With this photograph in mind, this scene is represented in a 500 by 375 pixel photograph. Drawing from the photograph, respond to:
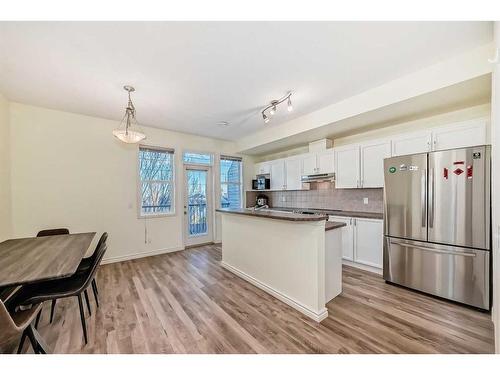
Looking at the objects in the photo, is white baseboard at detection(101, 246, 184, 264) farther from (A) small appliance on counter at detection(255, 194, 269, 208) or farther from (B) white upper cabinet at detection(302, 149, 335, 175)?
(B) white upper cabinet at detection(302, 149, 335, 175)

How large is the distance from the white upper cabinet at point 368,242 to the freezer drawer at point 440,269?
8.9 inches

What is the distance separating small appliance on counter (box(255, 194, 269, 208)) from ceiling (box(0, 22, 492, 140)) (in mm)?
3044

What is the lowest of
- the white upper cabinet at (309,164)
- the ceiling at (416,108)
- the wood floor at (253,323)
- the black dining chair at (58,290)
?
the wood floor at (253,323)

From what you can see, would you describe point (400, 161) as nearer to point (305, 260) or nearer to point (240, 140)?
point (305, 260)

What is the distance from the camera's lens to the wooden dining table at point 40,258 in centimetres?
147

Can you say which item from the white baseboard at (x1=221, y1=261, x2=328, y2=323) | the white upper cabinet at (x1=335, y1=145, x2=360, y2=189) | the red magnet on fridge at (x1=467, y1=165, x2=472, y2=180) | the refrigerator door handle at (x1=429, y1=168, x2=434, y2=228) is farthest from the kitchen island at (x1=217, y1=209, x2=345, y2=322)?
the white upper cabinet at (x1=335, y1=145, x2=360, y2=189)

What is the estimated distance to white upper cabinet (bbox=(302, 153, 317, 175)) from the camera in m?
4.28

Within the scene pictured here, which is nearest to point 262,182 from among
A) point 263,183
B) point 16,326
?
point 263,183

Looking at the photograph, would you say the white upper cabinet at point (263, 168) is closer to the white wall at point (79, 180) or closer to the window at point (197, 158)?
the window at point (197, 158)

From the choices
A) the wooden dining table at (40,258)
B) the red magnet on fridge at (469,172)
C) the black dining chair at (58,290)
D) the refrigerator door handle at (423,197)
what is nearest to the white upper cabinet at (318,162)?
the refrigerator door handle at (423,197)

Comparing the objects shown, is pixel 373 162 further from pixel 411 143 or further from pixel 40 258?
pixel 40 258

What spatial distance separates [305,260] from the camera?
7.07 feet

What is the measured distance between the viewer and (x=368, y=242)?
3.19 meters
